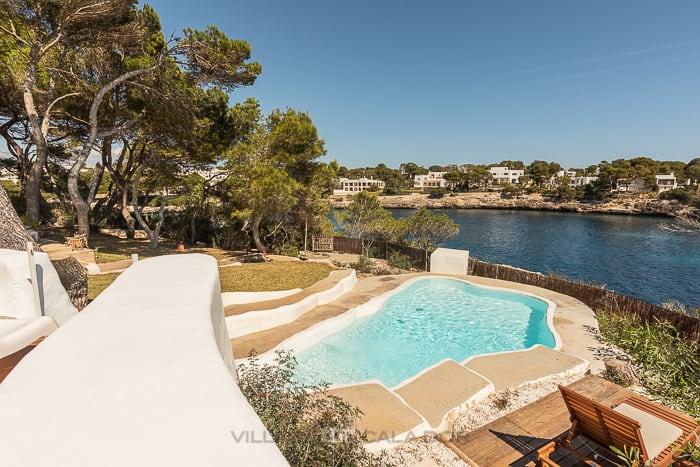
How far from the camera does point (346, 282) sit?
1169 cm

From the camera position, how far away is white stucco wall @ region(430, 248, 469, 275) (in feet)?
47.6

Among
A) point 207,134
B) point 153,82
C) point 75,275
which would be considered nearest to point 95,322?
point 75,275

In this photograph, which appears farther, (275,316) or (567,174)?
(567,174)

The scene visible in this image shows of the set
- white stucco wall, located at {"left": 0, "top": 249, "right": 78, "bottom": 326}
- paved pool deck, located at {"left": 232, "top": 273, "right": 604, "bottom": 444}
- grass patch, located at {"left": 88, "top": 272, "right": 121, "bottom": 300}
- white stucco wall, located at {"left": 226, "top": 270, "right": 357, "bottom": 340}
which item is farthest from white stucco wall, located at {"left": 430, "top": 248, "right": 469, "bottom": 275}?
white stucco wall, located at {"left": 0, "top": 249, "right": 78, "bottom": 326}

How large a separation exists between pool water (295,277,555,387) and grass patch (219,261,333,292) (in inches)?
103

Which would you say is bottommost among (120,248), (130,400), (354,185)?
(120,248)

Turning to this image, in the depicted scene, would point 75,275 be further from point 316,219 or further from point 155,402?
point 316,219

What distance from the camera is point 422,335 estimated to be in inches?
373

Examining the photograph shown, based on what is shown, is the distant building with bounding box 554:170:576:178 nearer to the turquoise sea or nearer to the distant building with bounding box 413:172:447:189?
the distant building with bounding box 413:172:447:189

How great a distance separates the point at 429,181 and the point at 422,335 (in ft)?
328

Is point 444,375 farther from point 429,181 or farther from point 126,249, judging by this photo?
point 429,181

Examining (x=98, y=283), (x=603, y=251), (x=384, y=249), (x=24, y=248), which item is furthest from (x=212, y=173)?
(x=603, y=251)

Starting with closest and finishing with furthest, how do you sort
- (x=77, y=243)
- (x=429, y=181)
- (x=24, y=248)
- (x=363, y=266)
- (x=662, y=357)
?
(x=24, y=248), (x=662, y=357), (x=77, y=243), (x=363, y=266), (x=429, y=181)

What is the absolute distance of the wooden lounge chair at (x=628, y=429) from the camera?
3.63 metres
